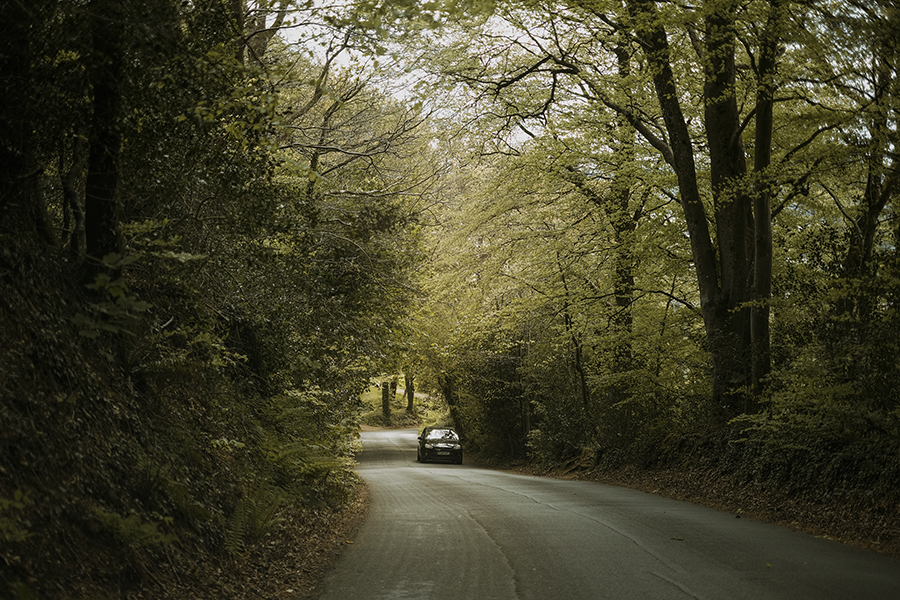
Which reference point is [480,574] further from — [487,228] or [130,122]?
[487,228]

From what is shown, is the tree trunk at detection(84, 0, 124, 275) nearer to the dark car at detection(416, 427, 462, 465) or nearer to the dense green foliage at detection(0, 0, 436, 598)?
the dense green foliage at detection(0, 0, 436, 598)

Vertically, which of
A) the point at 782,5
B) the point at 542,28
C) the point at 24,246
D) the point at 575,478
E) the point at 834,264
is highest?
the point at 542,28

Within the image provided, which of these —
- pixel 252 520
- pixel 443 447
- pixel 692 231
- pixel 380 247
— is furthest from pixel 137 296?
pixel 443 447

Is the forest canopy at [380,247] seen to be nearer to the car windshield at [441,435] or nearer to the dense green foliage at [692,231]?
the dense green foliage at [692,231]

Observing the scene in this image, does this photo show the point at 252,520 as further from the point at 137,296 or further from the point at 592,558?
the point at 592,558

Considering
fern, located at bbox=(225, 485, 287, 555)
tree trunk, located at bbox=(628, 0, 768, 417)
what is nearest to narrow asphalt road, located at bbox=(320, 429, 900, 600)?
fern, located at bbox=(225, 485, 287, 555)

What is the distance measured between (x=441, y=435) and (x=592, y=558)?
26.0 m

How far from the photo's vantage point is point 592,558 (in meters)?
8.41

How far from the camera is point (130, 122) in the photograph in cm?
726

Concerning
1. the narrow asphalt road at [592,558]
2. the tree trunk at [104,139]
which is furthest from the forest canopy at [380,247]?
the narrow asphalt road at [592,558]

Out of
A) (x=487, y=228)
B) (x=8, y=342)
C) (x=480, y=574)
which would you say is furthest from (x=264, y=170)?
(x=487, y=228)

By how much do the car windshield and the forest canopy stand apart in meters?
8.63

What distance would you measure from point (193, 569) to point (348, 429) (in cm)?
957

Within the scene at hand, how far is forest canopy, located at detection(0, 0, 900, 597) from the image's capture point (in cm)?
654
